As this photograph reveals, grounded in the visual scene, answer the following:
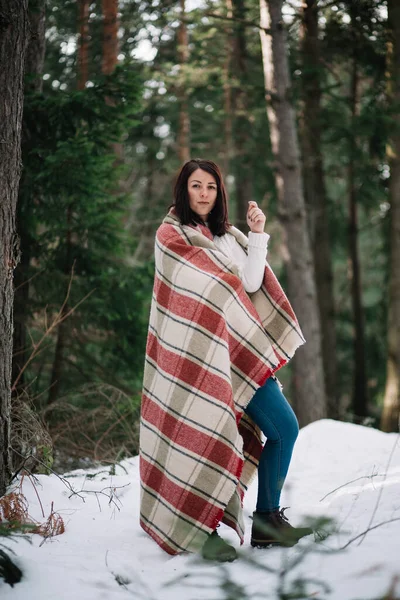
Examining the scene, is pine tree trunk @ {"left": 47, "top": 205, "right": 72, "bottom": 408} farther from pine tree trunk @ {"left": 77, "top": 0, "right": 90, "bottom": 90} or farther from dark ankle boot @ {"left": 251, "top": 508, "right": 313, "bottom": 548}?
dark ankle boot @ {"left": 251, "top": 508, "right": 313, "bottom": 548}

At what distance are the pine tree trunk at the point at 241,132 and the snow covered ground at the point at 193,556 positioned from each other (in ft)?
23.6

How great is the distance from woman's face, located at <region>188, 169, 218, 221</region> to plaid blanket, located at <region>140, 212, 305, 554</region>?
17 centimetres

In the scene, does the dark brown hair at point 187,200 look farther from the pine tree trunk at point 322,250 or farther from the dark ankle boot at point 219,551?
the pine tree trunk at point 322,250

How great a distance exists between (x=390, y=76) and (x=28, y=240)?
584cm

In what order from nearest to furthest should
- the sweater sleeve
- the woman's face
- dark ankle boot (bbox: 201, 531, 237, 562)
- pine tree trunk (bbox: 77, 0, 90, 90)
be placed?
dark ankle boot (bbox: 201, 531, 237, 562) < the sweater sleeve < the woman's face < pine tree trunk (bbox: 77, 0, 90, 90)

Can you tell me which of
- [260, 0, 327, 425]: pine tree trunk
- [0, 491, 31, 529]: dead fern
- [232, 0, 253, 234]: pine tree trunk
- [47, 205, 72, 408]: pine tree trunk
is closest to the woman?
[0, 491, 31, 529]: dead fern

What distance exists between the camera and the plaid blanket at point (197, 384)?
313 cm

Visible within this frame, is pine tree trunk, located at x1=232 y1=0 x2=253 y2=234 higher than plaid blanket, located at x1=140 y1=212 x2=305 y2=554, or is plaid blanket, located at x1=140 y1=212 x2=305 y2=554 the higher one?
pine tree trunk, located at x1=232 y1=0 x2=253 y2=234

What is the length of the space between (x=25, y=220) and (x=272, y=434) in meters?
3.59

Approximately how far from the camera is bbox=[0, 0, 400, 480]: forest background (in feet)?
18.1

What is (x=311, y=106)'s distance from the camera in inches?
392

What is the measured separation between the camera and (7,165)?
140 inches

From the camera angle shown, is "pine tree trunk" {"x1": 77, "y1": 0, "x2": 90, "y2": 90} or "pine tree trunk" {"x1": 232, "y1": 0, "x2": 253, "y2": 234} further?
"pine tree trunk" {"x1": 232, "y1": 0, "x2": 253, "y2": 234}

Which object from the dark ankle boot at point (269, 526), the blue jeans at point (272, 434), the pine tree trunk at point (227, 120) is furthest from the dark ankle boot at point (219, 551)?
the pine tree trunk at point (227, 120)
